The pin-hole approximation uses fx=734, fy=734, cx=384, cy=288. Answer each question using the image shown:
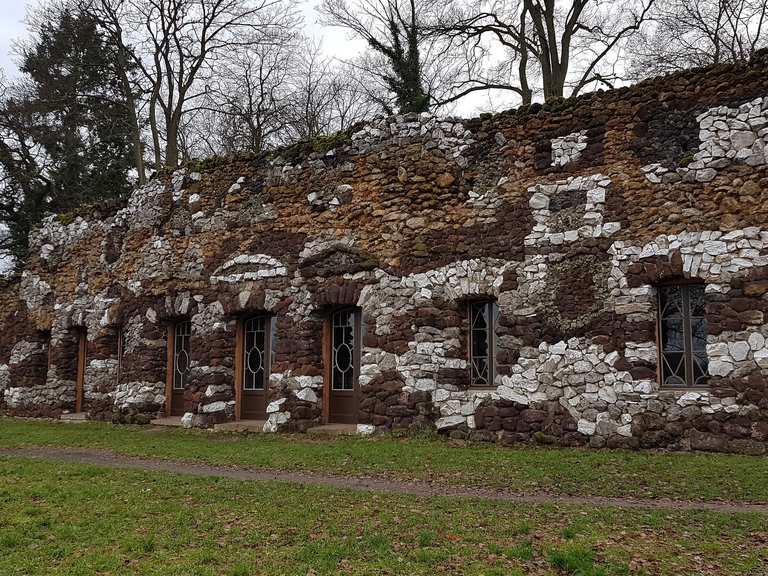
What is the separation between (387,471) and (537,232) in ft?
16.5

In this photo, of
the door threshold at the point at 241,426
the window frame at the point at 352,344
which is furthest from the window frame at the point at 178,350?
the window frame at the point at 352,344

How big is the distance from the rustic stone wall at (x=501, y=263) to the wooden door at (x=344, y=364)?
1.02 feet

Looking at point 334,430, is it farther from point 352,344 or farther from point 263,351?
point 263,351

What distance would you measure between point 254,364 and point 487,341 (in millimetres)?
5530

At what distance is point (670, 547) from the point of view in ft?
20.6

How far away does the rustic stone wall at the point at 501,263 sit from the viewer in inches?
438

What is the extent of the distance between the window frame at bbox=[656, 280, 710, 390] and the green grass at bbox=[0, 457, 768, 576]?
4.31m

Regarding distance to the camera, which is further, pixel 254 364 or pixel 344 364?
pixel 254 364

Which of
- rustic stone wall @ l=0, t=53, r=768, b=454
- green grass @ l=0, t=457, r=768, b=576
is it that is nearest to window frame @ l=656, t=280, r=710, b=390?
rustic stone wall @ l=0, t=53, r=768, b=454

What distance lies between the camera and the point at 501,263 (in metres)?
12.9

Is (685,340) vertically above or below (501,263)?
below

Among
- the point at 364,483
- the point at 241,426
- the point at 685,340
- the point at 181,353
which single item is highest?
the point at 685,340

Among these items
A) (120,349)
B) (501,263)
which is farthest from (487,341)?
(120,349)

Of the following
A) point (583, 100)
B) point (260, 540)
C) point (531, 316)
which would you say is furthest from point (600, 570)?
point (583, 100)
